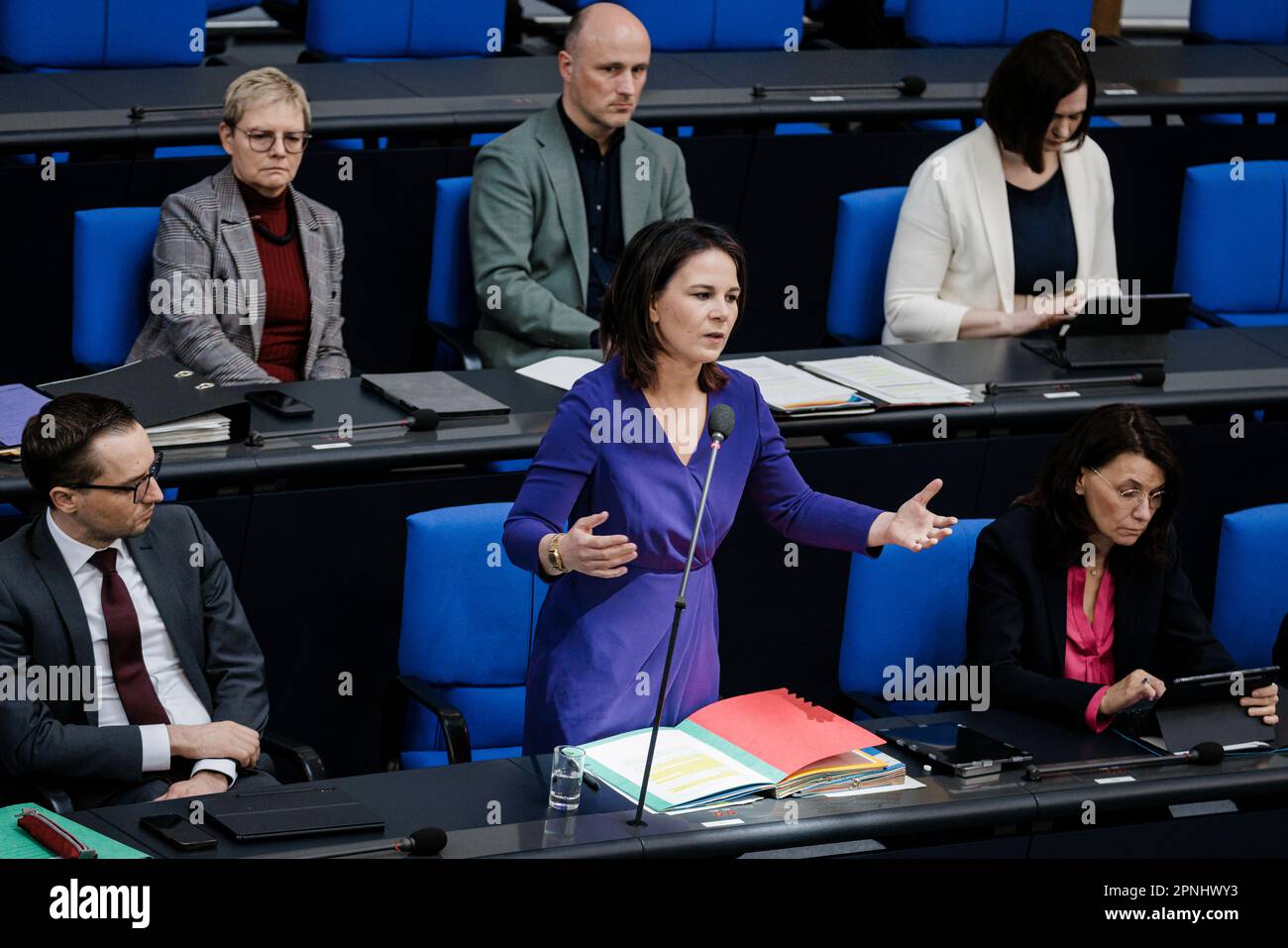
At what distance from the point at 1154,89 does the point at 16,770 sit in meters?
3.60

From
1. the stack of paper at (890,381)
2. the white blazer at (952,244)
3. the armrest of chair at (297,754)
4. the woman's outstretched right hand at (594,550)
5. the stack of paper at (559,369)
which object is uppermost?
the white blazer at (952,244)

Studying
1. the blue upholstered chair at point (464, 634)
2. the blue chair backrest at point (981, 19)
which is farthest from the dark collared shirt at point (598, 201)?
the blue chair backrest at point (981, 19)

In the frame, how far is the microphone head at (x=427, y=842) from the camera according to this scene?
7.84 ft

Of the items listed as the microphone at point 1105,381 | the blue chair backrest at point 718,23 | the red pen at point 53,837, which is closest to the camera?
the red pen at point 53,837

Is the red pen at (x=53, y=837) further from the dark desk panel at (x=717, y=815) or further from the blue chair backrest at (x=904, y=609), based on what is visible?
the blue chair backrest at (x=904, y=609)

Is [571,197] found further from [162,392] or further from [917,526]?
[917,526]

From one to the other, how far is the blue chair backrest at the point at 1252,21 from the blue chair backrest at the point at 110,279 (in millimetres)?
3538

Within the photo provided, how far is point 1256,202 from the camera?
4.82 m

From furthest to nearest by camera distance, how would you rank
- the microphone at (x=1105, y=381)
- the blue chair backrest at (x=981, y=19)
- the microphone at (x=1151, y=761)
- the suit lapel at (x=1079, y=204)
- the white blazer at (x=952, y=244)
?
the blue chair backrest at (x=981, y=19) → the suit lapel at (x=1079, y=204) → the white blazer at (x=952, y=244) → the microphone at (x=1105, y=381) → the microphone at (x=1151, y=761)

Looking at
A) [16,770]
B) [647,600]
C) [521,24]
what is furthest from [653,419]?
[521,24]

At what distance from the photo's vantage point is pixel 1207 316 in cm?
473

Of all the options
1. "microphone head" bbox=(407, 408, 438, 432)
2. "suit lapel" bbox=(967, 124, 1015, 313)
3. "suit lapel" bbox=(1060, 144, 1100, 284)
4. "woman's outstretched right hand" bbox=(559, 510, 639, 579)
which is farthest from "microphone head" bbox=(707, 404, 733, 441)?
"suit lapel" bbox=(1060, 144, 1100, 284)

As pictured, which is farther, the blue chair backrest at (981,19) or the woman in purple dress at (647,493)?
the blue chair backrest at (981,19)

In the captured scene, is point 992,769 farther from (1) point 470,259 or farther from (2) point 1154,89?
(2) point 1154,89
